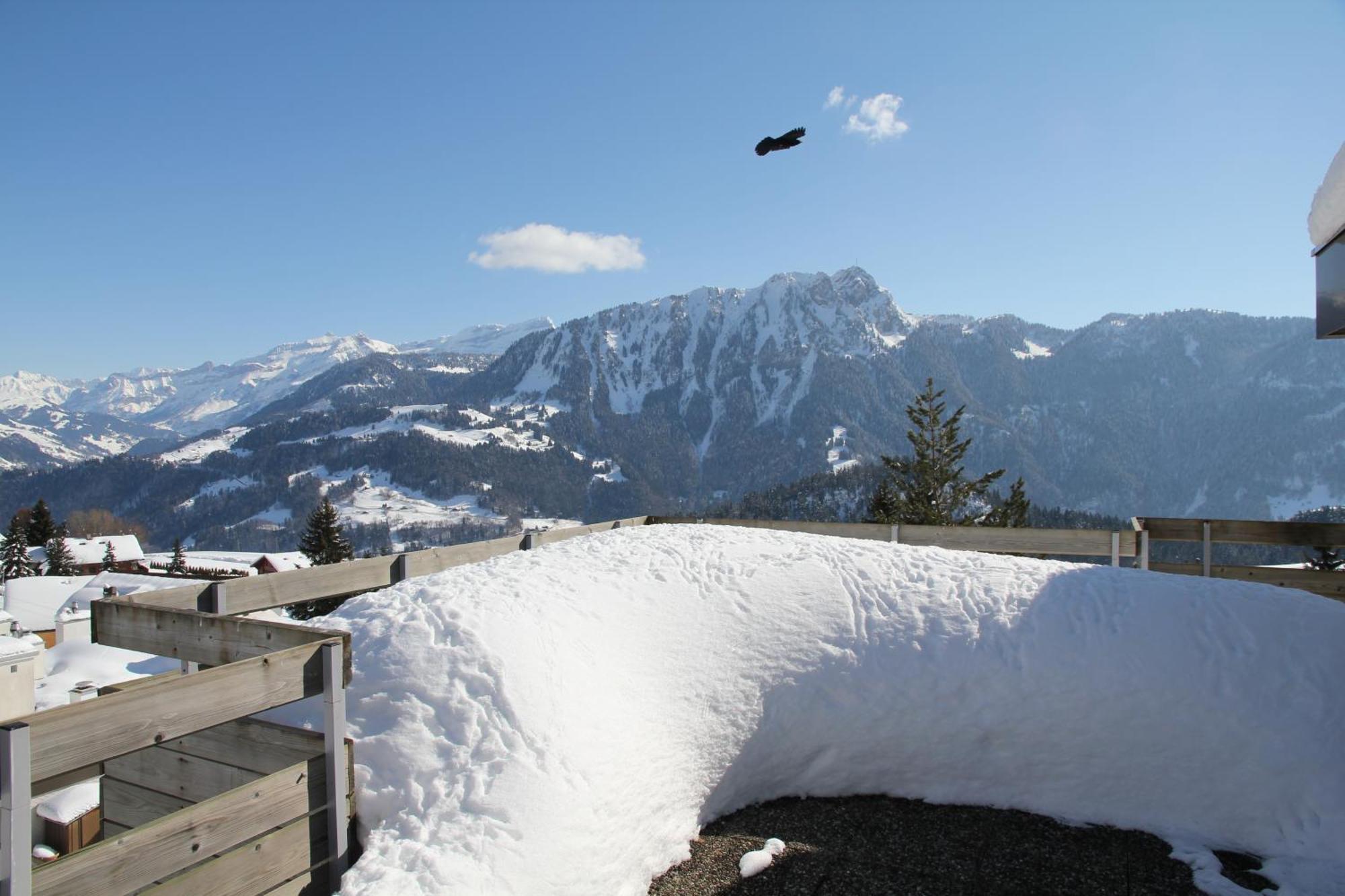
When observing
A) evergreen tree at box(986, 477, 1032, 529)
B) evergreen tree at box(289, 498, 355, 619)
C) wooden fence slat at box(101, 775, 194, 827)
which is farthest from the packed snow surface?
evergreen tree at box(289, 498, 355, 619)

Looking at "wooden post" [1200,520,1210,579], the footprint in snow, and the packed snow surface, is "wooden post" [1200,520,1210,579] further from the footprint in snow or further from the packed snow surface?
the footprint in snow

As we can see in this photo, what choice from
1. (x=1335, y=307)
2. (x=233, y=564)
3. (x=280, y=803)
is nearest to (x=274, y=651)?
(x=280, y=803)

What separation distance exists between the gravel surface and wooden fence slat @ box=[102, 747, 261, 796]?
7.36 feet

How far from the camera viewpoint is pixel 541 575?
19.9ft

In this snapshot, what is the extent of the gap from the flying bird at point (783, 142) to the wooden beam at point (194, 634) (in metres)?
5.41

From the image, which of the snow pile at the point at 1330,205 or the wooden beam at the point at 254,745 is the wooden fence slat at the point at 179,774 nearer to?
the wooden beam at the point at 254,745

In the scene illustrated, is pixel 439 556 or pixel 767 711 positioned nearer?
pixel 767 711

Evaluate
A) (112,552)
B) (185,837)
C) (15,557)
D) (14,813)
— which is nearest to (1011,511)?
(185,837)

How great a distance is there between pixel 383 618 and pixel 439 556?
205 centimetres

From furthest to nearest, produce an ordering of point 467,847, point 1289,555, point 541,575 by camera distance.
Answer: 1. point 1289,555
2. point 541,575
3. point 467,847

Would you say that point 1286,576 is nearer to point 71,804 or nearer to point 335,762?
point 335,762

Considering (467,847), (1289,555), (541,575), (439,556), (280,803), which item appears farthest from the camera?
(1289,555)

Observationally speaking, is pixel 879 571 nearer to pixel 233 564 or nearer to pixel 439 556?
pixel 439 556

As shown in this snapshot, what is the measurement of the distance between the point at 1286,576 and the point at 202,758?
8.66 metres
